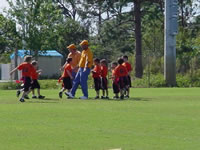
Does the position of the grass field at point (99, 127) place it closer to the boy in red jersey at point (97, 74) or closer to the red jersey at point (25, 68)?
the red jersey at point (25, 68)

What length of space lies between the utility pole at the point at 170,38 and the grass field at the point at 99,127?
20637 mm

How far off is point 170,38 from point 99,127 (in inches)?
1056

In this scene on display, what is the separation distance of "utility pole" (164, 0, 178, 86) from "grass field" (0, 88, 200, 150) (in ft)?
67.7

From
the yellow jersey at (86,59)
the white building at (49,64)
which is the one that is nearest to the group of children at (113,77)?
the yellow jersey at (86,59)

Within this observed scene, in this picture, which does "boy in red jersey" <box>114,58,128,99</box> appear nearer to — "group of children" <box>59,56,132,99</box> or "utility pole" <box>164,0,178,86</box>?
"group of children" <box>59,56,132,99</box>

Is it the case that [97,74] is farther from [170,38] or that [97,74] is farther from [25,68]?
[170,38]

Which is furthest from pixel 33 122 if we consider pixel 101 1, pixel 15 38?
pixel 15 38

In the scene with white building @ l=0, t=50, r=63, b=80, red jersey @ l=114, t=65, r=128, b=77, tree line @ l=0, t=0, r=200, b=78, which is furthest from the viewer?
white building @ l=0, t=50, r=63, b=80

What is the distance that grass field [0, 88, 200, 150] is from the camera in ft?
35.1

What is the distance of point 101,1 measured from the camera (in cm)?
5319

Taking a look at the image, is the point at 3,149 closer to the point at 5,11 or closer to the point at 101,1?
the point at 101,1

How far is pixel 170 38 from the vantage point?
130 ft

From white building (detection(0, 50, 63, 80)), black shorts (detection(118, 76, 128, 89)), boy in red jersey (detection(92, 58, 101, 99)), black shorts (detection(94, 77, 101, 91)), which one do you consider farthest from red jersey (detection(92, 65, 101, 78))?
white building (detection(0, 50, 63, 80))

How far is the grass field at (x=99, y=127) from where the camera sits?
10.7m
